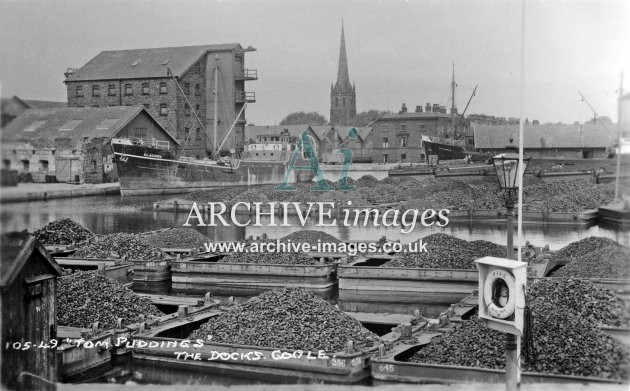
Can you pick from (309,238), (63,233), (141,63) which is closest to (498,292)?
(309,238)

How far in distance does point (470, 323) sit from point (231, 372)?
3.38 meters

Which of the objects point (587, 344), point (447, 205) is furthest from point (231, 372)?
point (447, 205)

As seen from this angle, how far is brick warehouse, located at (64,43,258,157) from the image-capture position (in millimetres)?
17438

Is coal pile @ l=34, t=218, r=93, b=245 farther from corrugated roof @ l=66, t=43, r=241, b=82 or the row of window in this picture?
corrugated roof @ l=66, t=43, r=241, b=82

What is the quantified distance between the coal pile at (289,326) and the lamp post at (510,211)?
322cm

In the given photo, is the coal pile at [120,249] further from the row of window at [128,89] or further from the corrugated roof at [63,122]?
the row of window at [128,89]

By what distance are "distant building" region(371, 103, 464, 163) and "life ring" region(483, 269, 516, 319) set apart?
101 feet

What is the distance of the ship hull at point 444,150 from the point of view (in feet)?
152

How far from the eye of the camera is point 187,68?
18953 mm

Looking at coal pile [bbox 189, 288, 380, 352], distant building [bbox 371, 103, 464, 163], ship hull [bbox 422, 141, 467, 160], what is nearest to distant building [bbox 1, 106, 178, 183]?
coal pile [bbox 189, 288, 380, 352]

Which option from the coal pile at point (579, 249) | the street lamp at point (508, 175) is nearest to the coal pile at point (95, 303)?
the street lamp at point (508, 175)

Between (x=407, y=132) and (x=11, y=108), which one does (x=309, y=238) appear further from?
(x=407, y=132)

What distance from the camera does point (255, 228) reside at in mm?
29547

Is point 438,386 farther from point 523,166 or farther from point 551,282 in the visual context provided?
point 551,282
